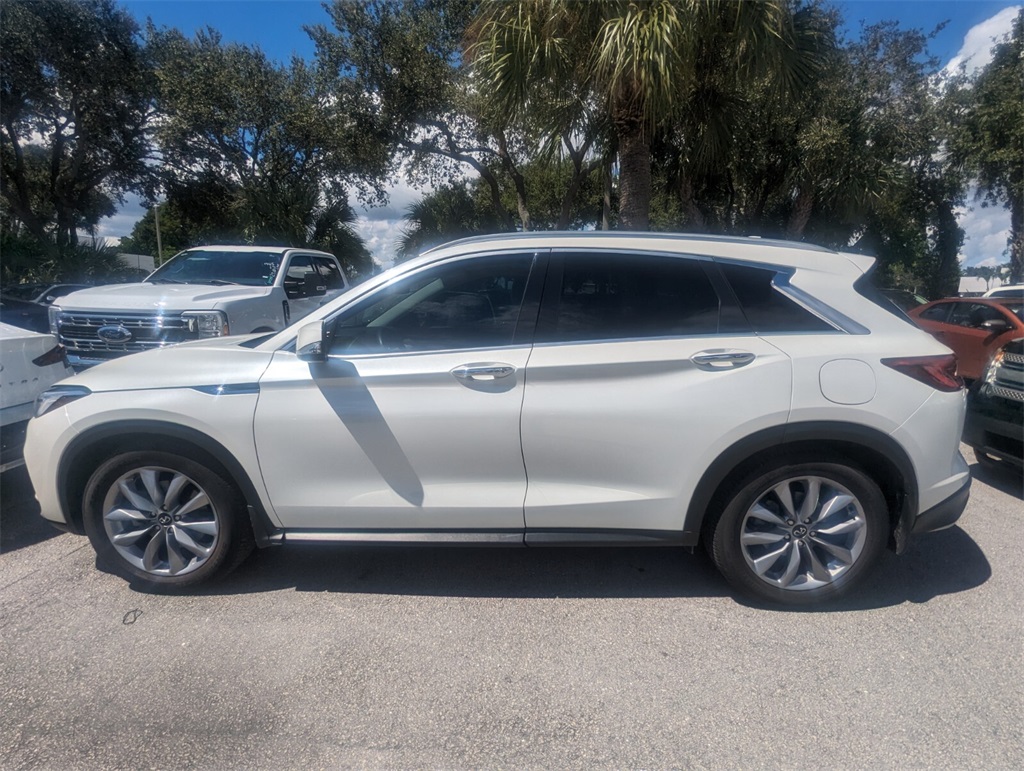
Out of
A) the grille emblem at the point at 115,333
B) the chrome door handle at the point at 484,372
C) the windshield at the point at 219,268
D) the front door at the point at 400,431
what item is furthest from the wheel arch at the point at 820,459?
the windshield at the point at 219,268

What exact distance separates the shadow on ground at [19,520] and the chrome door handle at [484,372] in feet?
8.84

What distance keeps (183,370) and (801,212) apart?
15.5m

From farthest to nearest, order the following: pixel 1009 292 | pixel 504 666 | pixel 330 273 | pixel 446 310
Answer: pixel 1009 292 < pixel 330 273 < pixel 446 310 < pixel 504 666

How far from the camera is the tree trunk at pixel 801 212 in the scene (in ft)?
49.9

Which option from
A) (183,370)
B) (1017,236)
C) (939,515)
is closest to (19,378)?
(183,370)

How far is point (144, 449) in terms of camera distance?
3395 millimetres

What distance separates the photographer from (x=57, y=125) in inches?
795

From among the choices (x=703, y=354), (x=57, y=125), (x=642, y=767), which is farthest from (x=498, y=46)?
(x=57, y=125)

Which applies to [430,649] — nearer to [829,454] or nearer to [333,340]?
[333,340]

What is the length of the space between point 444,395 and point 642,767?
174 cm

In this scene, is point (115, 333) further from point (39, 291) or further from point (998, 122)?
point (998, 122)

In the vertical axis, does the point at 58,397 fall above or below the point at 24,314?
below

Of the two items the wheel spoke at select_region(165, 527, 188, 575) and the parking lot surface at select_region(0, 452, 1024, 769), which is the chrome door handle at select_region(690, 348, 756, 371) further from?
the wheel spoke at select_region(165, 527, 188, 575)

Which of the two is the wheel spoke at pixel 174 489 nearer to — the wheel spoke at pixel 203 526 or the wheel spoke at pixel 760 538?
the wheel spoke at pixel 203 526
